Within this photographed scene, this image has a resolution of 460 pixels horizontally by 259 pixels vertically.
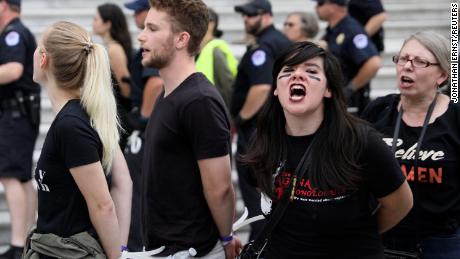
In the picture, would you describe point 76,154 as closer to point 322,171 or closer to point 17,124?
point 322,171

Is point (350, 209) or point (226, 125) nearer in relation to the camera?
point (350, 209)

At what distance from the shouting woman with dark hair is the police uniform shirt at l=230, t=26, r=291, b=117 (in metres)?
3.28

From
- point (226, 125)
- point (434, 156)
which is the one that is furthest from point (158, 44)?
point (434, 156)

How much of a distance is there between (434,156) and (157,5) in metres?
1.33

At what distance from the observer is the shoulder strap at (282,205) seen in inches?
121

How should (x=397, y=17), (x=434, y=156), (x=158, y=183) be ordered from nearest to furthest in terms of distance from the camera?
(x=158, y=183) < (x=434, y=156) < (x=397, y=17)

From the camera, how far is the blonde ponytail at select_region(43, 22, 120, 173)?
3426 millimetres

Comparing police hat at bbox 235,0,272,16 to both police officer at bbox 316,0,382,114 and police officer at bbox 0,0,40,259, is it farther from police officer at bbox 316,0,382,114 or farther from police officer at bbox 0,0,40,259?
police officer at bbox 0,0,40,259

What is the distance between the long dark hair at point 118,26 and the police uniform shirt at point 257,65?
885 millimetres

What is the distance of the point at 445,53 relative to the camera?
3799mm

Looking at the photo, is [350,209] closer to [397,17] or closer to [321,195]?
[321,195]

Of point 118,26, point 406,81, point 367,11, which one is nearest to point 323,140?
point 406,81

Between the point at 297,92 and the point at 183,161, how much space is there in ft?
1.80

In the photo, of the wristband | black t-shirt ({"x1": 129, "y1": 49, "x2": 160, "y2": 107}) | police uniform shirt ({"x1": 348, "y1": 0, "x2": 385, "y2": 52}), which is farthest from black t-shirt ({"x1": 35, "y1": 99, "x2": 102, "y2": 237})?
police uniform shirt ({"x1": 348, "y1": 0, "x2": 385, "y2": 52})
